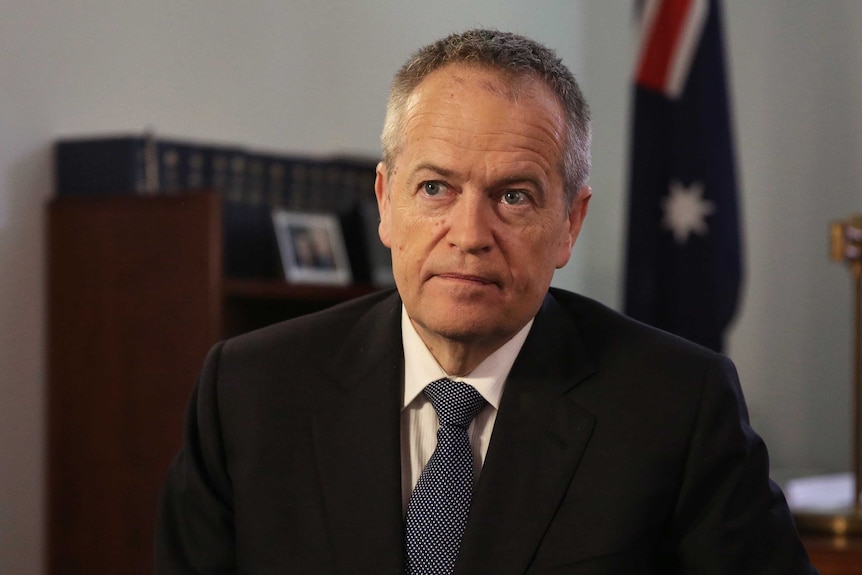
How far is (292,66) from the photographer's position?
398 centimetres

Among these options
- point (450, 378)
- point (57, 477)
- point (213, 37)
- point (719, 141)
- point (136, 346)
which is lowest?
point (57, 477)

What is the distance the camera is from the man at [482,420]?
61.5 inches

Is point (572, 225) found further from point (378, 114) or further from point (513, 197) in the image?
point (378, 114)

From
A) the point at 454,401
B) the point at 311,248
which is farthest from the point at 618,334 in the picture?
the point at 311,248

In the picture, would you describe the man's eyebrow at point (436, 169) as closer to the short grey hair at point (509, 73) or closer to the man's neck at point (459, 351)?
the short grey hair at point (509, 73)

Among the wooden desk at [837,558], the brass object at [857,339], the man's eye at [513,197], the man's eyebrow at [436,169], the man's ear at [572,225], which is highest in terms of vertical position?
the man's eyebrow at [436,169]

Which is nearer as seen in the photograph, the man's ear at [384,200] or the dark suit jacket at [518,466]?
the dark suit jacket at [518,466]

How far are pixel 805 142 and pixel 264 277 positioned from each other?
239 cm

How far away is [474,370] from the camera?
5.62 feet

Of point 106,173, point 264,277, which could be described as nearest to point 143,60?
point 106,173

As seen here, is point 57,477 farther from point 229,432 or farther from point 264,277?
point 229,432

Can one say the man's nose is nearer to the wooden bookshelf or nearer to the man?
the man

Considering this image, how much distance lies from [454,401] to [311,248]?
1829 millimetres

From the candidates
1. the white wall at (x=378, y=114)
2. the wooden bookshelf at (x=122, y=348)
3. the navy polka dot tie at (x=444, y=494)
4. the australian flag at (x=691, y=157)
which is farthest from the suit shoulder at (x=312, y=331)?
the australian flag at (x=691, y=157)
